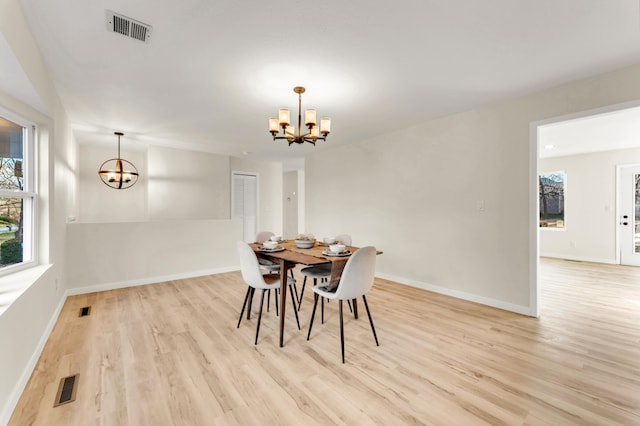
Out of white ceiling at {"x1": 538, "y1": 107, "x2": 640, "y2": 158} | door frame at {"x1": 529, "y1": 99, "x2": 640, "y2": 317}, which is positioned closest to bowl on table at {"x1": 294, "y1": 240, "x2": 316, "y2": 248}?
door frame at {"x1": 529, "y1": 99, "x2": 640, "y2": 317}

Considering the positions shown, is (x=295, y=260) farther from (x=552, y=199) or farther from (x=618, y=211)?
(x=552, y=199)

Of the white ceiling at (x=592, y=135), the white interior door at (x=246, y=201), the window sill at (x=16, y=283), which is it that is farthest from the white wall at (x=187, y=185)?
the white ceiling at (x=592, y=135)

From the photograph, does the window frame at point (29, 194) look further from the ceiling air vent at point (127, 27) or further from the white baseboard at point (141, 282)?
the white baseboard at point (141, 282)

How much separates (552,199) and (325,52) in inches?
283

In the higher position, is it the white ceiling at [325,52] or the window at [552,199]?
the white ceiling at [325,52]

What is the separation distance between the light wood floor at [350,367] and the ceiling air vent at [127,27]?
8.04ft

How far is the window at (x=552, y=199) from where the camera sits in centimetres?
643

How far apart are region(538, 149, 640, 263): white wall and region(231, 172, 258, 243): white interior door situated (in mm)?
7237

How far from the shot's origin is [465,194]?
358 centimetres

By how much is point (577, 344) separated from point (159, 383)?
3.38 meters

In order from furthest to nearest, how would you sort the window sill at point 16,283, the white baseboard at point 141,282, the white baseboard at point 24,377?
the white baseboard at point 141,282
the window sill at point 16,283
the white baseboard at point 24,377

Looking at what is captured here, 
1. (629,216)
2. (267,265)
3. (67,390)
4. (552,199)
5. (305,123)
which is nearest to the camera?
(67,390)

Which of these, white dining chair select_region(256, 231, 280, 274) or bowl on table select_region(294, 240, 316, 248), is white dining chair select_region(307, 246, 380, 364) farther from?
white dining chair select_region(256, 231, 280, 274)

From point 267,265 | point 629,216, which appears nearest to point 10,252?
point 267,265
